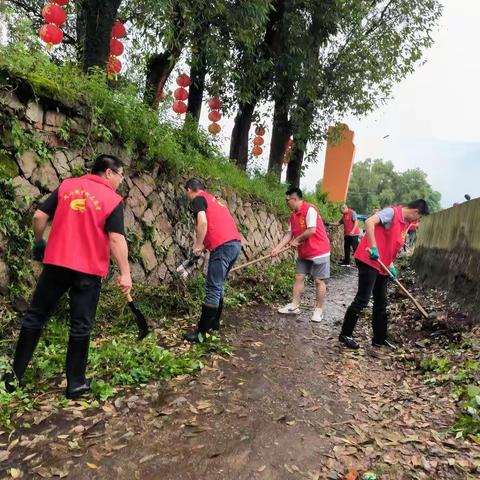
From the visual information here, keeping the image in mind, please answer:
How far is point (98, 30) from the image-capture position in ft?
22.3

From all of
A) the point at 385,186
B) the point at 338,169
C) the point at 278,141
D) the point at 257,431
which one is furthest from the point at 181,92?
the point at 385,186

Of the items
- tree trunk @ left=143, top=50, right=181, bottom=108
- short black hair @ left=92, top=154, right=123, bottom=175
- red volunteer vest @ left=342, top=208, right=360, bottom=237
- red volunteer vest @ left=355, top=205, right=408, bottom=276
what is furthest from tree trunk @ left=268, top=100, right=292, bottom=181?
short black hair @ left=92, top=154, right=123, bottom=175

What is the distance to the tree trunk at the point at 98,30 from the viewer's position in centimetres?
676

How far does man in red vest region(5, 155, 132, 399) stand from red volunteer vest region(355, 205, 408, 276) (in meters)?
3.37

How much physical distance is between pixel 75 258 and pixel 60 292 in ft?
1.22

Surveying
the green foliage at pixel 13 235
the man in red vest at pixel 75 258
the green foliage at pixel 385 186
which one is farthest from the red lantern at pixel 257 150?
the green foliage at pixel 385 186

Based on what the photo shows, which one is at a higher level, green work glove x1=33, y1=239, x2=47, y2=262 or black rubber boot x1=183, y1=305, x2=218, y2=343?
green work glove x1=33, y1=239, x2=47, y2=262

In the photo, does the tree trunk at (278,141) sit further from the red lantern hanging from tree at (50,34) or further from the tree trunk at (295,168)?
the red lantern hanging from tree at (50,34)

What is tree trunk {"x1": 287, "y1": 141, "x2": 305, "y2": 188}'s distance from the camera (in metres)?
16.3

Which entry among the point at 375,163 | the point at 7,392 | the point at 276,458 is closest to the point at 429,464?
the point at 276,458

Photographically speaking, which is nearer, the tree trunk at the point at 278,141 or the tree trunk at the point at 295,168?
the tree trunk at the point at 278,141

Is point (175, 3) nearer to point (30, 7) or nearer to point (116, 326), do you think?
point (116, 326)

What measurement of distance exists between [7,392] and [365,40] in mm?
13805

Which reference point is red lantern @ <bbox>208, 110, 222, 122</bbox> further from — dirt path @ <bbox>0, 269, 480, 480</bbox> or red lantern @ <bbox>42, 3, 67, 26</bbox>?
dirt path @ <bbox>0, 269, 480, 480</bbox>
